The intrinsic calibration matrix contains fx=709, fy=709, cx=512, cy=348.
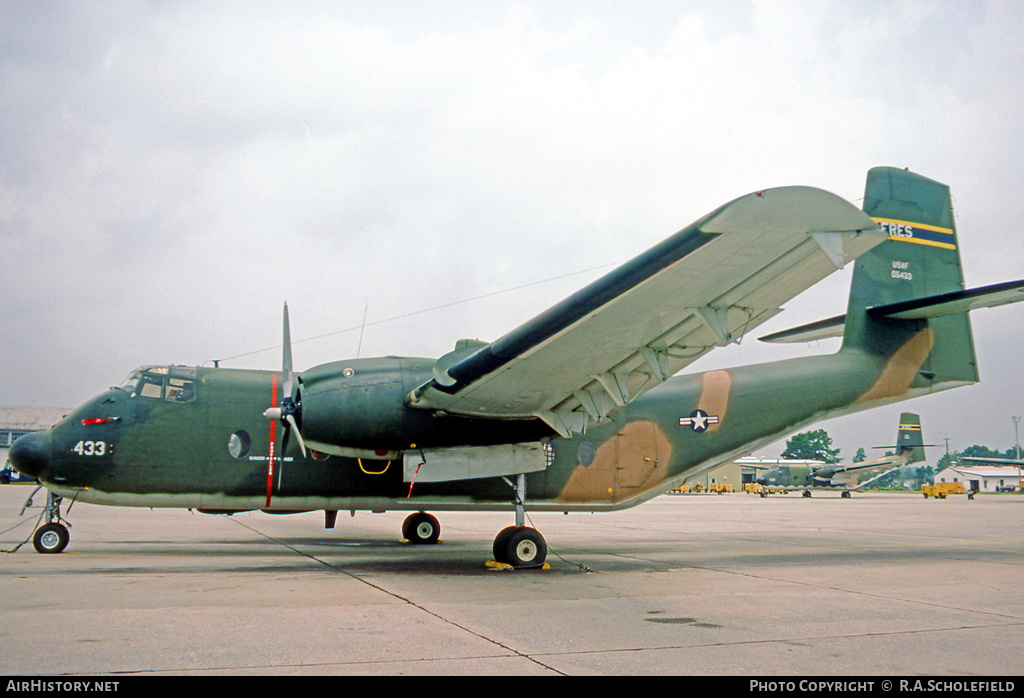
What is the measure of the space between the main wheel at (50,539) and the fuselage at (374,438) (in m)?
1.11

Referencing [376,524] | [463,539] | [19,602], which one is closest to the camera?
[19,602]

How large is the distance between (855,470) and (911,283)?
1806 inches

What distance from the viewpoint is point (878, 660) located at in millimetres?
4832

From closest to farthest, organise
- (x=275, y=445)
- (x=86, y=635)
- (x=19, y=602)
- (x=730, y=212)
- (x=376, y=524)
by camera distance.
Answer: (x=86, y=635) → (x=730, y=212) → (x=19, y=602) → (x=275, y=445) → (x=376, y=524)

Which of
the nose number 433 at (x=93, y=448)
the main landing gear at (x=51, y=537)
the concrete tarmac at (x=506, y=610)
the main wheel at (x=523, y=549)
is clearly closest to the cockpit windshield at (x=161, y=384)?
the nose number 433 at (x=93, y=448)

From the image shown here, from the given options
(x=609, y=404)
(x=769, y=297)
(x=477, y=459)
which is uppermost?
(x=769, y=297)

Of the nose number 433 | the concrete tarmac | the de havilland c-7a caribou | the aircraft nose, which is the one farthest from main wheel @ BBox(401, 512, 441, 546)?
the aircraft nose

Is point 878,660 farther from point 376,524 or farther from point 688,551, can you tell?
point 376,524

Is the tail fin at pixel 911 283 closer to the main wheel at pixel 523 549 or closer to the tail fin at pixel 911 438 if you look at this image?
the main wheel at pixel 523 549

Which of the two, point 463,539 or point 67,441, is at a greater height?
point 67,441

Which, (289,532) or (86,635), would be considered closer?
(86,635)

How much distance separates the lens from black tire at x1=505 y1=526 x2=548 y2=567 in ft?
33.3

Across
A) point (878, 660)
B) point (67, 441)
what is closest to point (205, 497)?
point (67, 441)
